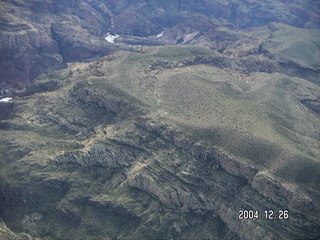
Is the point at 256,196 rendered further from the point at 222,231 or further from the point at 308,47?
the point at 308,47

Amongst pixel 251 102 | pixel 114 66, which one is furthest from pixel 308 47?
pixel 114 66

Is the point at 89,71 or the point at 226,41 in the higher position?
the point at 89,71
